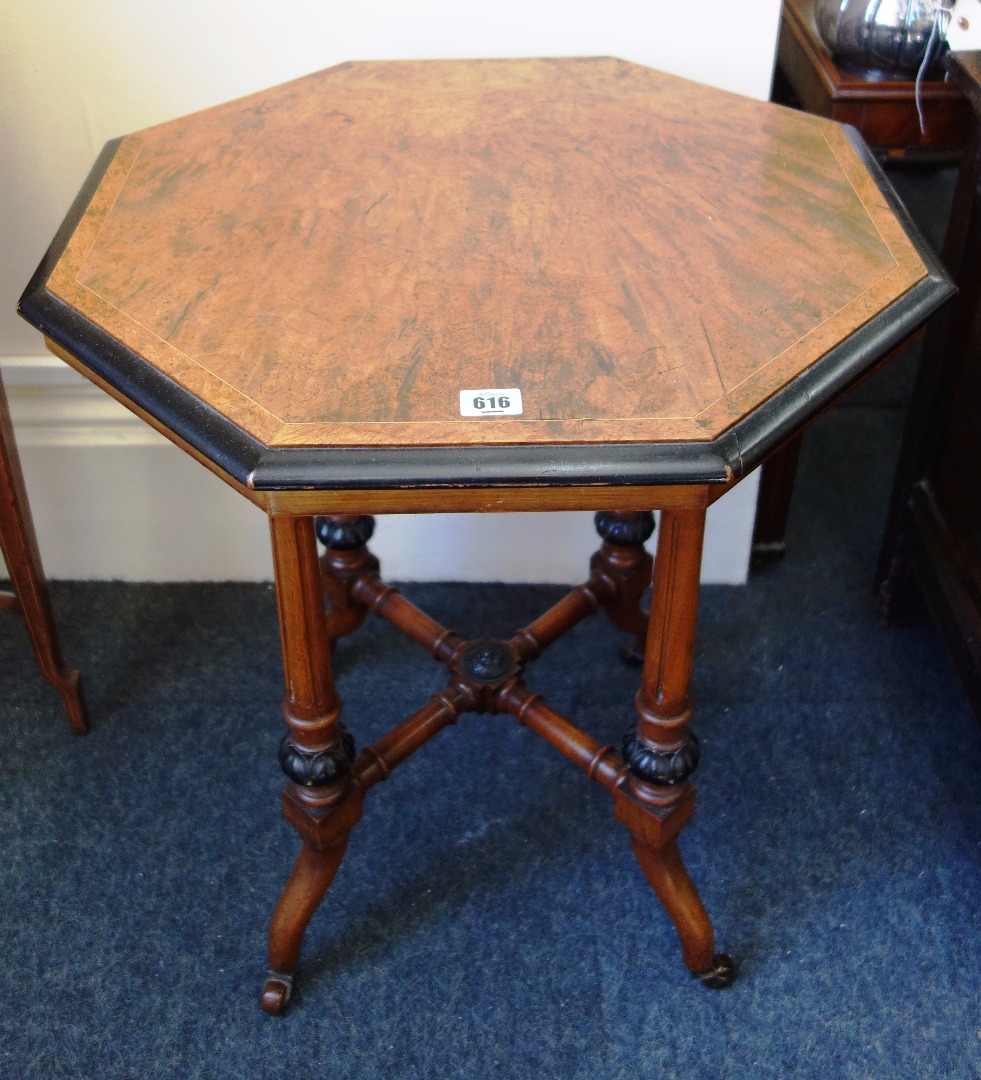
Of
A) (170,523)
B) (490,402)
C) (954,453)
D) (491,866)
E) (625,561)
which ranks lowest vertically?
(491,866)

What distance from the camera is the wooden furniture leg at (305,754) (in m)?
1.06

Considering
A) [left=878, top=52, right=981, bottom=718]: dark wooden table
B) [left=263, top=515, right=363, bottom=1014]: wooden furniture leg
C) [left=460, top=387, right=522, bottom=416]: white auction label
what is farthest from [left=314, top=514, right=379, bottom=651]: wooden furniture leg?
[left=878, top=52, right=981, bottom=718]: dark wooden table

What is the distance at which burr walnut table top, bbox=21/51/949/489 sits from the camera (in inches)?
35.2

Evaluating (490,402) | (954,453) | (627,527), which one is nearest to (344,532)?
(627,527)

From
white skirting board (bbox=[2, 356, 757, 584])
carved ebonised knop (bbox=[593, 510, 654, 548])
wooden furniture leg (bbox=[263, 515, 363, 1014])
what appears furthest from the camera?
white skirting board (bbox=[2, 356, 757, 584])

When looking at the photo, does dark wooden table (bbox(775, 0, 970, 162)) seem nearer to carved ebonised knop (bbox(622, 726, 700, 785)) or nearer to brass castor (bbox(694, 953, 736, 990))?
carved ebonised knop (bbox(622, 726, 700, 785))

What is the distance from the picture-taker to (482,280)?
1.06 m

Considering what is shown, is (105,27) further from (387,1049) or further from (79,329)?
(387,1049)

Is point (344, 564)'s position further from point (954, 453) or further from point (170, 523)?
point (954, 453)

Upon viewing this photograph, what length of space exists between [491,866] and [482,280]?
755 millimetres

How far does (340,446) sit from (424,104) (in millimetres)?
657

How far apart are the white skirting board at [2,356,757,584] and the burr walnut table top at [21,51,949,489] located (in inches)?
22.8

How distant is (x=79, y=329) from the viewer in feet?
3.32

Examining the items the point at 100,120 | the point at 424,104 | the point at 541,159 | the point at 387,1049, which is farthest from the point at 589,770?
the point at 100,120
